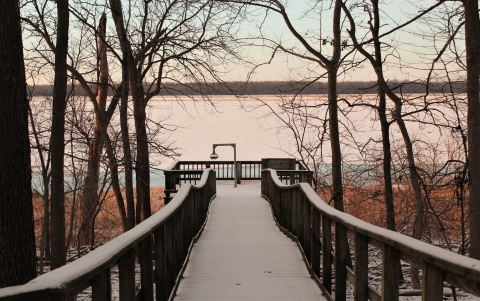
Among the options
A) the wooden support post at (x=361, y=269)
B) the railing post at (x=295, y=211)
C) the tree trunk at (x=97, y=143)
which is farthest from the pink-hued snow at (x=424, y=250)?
the tree trunk at (x=97, y=143)

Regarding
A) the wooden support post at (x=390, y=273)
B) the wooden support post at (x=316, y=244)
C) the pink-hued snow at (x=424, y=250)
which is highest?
the pink-hued snow at (x=424, y=250)

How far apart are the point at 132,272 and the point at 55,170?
9.77 metres

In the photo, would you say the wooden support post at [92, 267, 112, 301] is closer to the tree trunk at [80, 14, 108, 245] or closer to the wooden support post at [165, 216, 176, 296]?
the wooden support post at [165, 216, 176, 296]

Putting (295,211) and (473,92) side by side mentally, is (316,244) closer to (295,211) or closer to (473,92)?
(295,211)

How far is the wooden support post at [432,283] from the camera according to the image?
9.64 ft

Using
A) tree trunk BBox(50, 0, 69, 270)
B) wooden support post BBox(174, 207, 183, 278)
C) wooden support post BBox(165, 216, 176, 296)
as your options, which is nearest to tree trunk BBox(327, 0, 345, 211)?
tree trunk BBox(50, 0, 69, 270)

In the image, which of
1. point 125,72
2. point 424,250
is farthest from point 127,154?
point 424,250

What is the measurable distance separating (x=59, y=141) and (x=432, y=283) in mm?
11428

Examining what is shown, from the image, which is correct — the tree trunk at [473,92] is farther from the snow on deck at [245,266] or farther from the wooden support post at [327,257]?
the wooden support post at [327,257]

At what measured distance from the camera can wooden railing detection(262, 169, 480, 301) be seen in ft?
9.02

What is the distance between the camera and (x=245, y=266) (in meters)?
7.57

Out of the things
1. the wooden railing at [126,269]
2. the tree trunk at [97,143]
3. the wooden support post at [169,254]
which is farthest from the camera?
the tree trunk at [97,143]

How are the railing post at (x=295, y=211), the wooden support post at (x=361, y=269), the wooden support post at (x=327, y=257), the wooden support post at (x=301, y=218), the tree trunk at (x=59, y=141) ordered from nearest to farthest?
1. the wooden support post at (x=361, y=269)
2. the wooden support post at (x=327, y=257)
3. the wooden support post at (x=301, y=218)
4. the railing post at (x=295, y=211)
5. the tree trunk at (x=59, y=141)

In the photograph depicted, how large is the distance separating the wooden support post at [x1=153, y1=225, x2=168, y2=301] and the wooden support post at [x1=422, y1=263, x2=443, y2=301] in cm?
277
